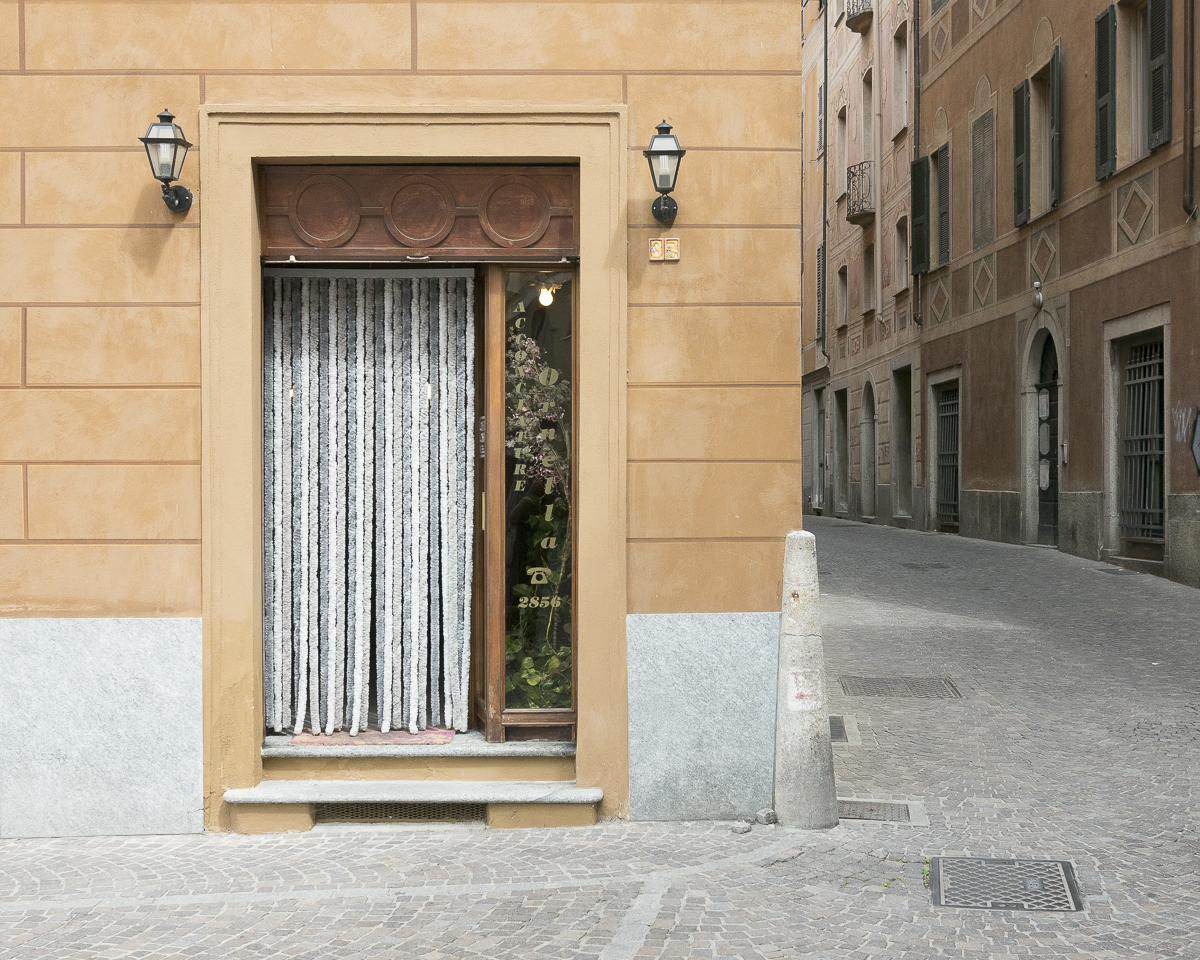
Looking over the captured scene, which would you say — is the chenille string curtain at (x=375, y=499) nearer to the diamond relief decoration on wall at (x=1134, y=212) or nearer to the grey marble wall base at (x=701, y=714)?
the grey marble wall base at (x=701, y=714)

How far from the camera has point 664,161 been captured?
18.1ft

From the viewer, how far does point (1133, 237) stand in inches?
586

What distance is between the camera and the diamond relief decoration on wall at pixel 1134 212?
47.8 feet

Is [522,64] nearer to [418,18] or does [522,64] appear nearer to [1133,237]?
[418,18]

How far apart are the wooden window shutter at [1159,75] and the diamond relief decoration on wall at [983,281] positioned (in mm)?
5487

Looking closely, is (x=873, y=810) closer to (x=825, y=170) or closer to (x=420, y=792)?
(x=420, y=792)

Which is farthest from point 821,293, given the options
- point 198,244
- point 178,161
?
point 178,161

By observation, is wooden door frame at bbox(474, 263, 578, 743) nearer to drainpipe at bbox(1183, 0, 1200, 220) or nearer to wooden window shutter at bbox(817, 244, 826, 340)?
drainpipe at bbox(1183, 0, 1200, 220)

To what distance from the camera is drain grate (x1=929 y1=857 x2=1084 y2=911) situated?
4.57 metres

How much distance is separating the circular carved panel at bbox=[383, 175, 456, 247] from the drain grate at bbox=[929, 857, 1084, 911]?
358cm

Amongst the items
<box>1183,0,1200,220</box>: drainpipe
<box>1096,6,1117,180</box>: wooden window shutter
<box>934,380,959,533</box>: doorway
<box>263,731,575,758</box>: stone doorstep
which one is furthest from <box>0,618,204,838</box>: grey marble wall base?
<box>934,380,959,533</box>: doorway

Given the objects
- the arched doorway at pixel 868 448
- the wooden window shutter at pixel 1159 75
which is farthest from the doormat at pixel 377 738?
the arched doorway at pixel 868 448

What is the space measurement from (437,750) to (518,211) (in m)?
2.59

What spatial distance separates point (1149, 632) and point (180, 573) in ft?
27.9
